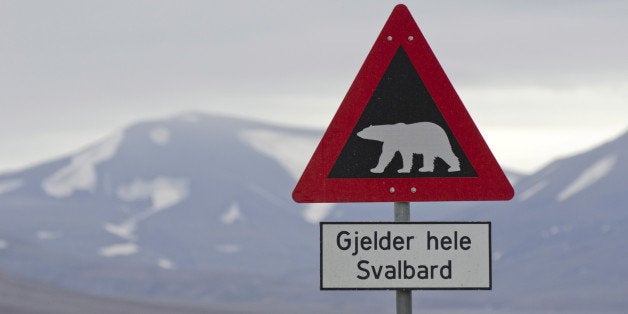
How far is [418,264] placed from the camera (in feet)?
26.8

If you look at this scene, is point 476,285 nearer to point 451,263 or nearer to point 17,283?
point 451,263

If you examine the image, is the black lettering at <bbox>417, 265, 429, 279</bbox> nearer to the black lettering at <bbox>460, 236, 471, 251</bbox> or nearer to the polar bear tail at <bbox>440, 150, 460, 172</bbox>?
the black lettering at <bbox>460, 236, 471, 251</bbox>

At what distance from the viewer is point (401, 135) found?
8172 millimetres

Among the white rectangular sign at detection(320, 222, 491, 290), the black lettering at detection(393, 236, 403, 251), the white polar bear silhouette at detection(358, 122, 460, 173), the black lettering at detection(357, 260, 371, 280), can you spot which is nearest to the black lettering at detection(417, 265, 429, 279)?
the white rectangular sign at detection(320, 222, 491, 290)

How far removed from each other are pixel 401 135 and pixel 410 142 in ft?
0.23

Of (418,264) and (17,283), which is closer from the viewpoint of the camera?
(418,264)

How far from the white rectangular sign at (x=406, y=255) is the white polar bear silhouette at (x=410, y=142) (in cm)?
29

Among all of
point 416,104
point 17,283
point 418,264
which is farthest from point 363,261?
point 17,283

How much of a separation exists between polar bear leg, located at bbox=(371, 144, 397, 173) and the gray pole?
0.18m

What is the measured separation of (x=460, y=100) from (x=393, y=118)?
0.35 m

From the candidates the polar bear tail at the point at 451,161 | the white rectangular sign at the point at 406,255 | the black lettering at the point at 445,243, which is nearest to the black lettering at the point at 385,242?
the white rectangular sign at the point at 406,255

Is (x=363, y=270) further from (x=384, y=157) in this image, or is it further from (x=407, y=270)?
(x=384, y=157)

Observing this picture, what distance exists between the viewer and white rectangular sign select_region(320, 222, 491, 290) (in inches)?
321

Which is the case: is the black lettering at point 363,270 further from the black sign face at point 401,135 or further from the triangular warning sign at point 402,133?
the black sign face at point 401,135
